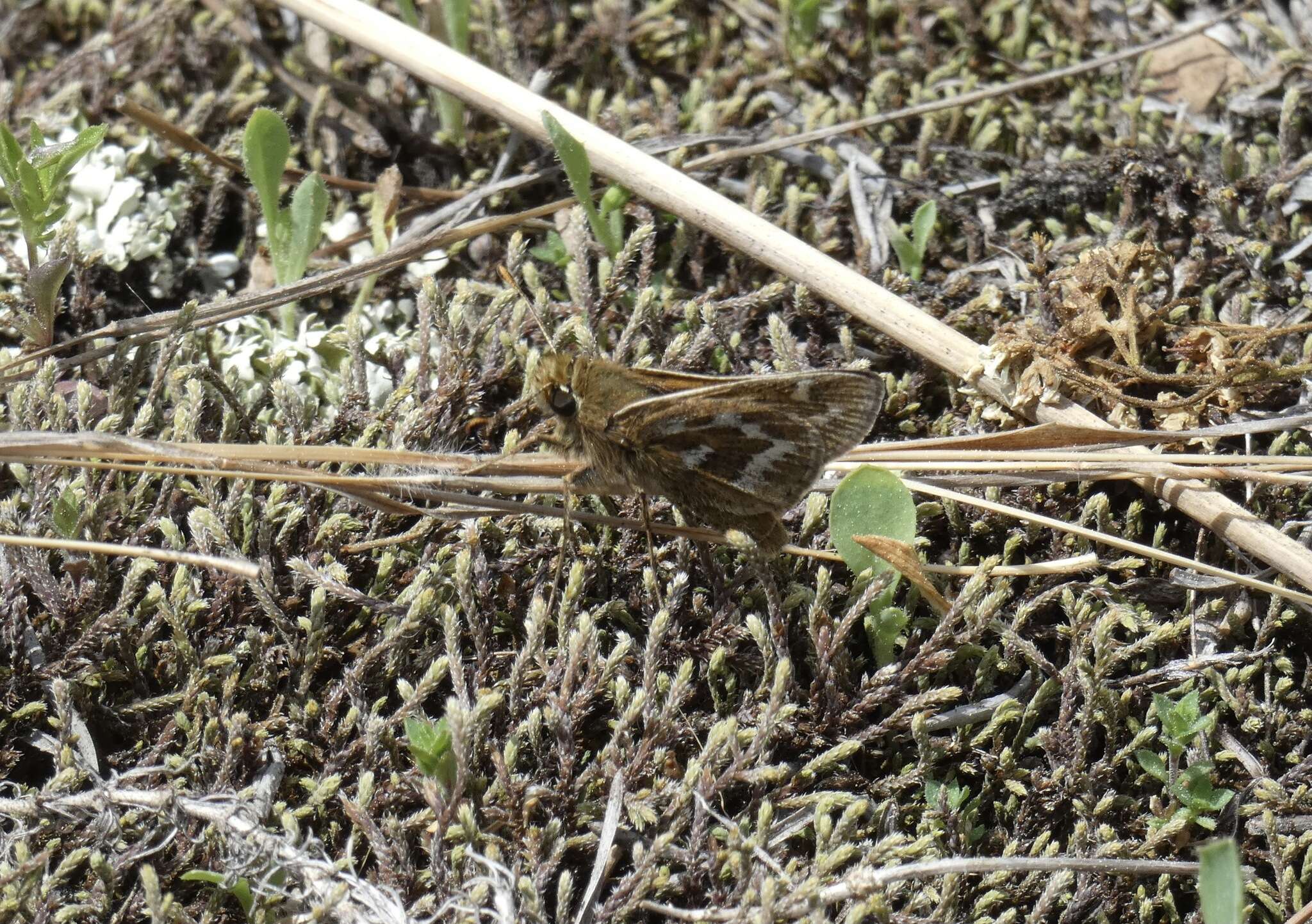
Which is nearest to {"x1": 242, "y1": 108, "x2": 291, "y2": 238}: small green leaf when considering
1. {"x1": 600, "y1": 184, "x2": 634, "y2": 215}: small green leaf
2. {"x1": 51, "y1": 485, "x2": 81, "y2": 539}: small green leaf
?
{"x1": 600, "y1": 184, "x2": 634, "y2": 215}: small green leaf

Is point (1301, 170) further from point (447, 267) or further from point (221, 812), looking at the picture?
point (221, 812)

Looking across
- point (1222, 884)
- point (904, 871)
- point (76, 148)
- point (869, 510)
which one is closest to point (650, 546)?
point (869, 510)

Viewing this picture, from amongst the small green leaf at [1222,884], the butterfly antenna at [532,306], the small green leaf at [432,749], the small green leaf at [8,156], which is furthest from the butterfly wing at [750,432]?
the small green leaf at [8,156]

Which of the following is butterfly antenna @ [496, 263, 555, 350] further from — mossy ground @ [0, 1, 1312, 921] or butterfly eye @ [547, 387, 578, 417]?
butterfly eye @ [547, 387, 578, 417]

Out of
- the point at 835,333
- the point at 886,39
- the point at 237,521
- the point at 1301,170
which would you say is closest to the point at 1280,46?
the point at 1301,170

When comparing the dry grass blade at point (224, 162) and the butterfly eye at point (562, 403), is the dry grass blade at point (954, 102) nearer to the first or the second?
the dry grass blade at point (224, 162)

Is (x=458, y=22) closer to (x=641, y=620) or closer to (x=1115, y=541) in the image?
(x=641, y=620)
